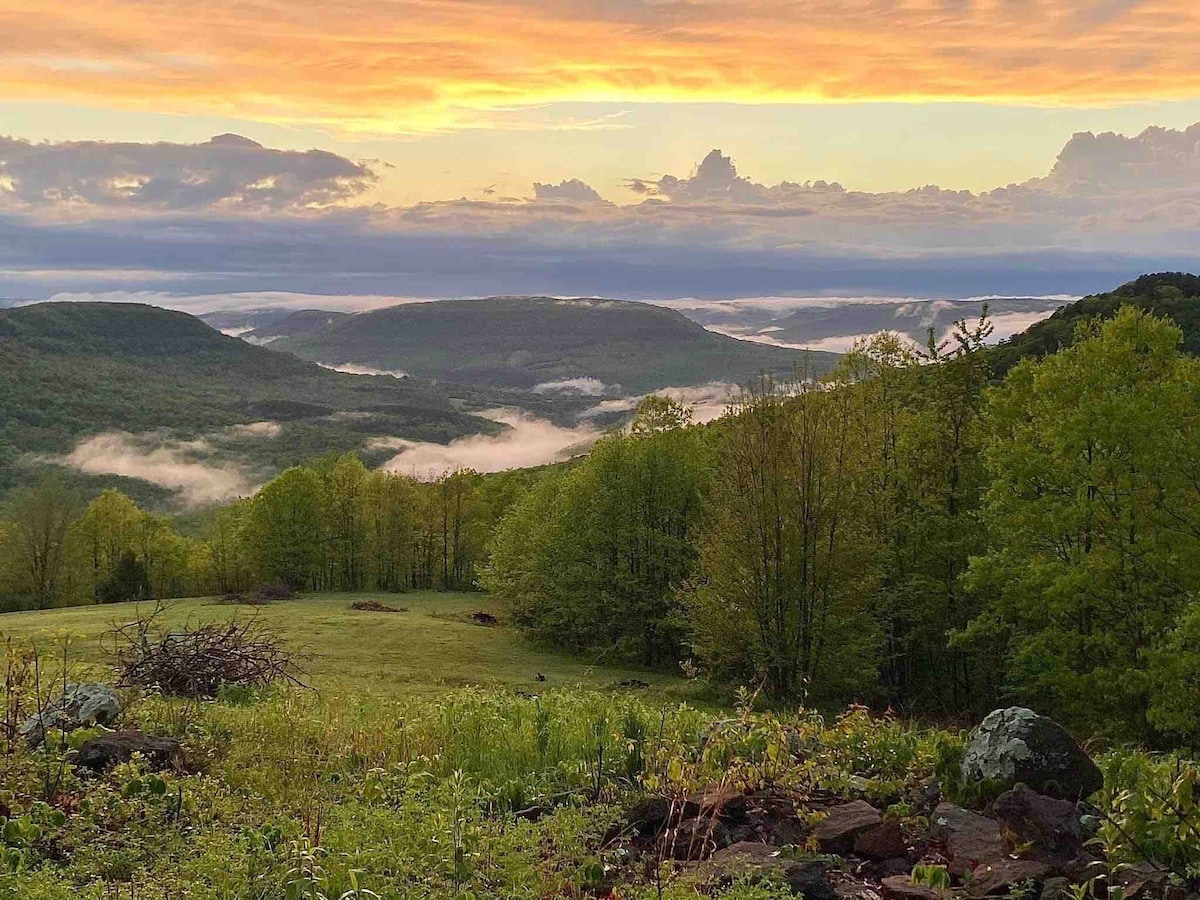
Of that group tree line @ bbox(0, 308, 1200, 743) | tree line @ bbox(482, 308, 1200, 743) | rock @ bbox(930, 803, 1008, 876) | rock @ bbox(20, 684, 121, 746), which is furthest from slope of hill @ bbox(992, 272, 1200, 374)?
rock @ bbox(20, 684, 121, 746)

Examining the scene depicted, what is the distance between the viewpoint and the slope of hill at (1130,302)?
9669 centimetres

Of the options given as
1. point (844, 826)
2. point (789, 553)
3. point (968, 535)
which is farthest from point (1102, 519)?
point (844, 826)

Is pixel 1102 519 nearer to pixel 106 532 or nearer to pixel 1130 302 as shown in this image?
pixel 1130 302

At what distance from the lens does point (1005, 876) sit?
23.4 feet

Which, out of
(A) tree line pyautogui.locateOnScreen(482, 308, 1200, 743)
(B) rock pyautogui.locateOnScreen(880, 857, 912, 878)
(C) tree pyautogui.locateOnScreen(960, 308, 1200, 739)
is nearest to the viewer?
(B) rock pyautogui.locateOnScreen(880, 857, 912, 878)

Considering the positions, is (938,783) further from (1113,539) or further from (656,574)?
(656,574)

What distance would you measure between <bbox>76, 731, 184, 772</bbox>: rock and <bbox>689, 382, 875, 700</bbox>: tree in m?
22.3

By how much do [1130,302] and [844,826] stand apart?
3957 inches

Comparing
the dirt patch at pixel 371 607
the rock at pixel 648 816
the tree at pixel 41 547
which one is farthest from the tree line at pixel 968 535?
the tree at pixel 41 547

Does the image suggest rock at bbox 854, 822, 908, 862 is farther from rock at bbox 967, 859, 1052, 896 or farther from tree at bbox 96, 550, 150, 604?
tree at bbox 96, 550, 150, 604

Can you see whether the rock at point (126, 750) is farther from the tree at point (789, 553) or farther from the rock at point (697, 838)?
the tree at point (789, 553)

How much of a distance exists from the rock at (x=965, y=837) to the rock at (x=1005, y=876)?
156 mm

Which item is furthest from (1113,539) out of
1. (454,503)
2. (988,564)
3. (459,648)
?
(454,503)

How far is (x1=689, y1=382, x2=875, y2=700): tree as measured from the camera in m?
30.2
